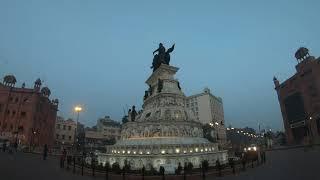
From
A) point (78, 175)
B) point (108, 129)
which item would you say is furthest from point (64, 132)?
point (78, 175)

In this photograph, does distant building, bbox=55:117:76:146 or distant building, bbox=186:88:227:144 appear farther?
distant building, bbox=186:88:227:144

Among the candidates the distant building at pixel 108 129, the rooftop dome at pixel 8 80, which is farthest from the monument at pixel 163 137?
the distant building at pixel 108 129

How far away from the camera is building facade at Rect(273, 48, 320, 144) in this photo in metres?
68.9

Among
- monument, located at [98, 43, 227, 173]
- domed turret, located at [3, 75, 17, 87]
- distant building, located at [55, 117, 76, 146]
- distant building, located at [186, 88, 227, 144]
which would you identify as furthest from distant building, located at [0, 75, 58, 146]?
distant building, located at [186, 88, 227, 144]

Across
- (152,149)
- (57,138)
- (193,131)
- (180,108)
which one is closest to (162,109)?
(180,108)

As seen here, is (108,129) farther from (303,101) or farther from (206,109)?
(303,101)

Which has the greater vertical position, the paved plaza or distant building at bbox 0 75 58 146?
distant building at bbox 0 75 58 146

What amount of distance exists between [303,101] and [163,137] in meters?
57.9

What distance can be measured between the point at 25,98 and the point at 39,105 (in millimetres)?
5271

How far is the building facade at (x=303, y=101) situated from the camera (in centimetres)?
6894

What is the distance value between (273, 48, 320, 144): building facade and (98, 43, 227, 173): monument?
44119 mm

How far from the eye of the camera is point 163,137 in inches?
1506

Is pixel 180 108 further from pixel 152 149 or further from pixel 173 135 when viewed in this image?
pixel 152 149

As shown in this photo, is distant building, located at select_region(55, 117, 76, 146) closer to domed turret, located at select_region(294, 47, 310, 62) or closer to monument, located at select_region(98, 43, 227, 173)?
monument, located at select_region(98, 43, 227, 173)
